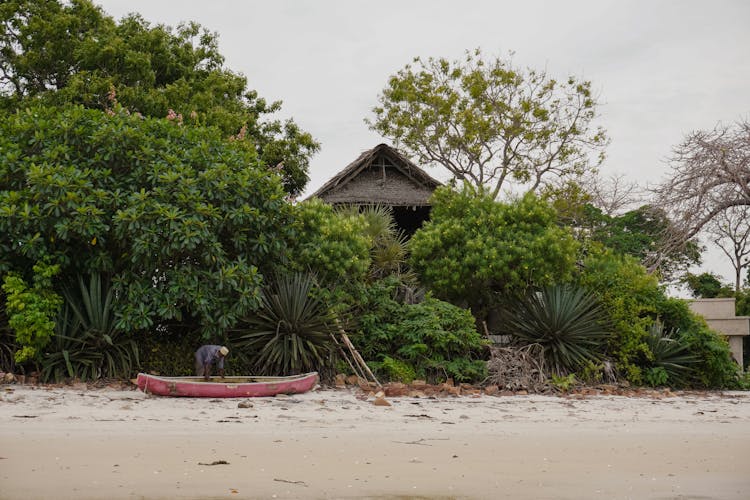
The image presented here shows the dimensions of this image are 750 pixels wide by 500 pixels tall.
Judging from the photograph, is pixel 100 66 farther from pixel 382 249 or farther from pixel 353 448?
pixel 353 448

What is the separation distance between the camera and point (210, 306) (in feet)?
37.9

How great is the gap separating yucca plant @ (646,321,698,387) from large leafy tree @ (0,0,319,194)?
11884 mm

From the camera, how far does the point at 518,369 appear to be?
13.8 m

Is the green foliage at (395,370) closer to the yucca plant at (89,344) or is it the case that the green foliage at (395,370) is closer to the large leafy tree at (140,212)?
the large leafy tree at (140,212)

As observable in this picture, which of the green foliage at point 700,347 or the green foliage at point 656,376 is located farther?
the green foliage at point 700,347

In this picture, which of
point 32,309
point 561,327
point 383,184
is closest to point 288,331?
point 32,309

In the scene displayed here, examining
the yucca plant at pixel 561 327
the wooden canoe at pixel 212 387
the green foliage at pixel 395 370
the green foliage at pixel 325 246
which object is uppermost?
the green foliage at pixel 325 246

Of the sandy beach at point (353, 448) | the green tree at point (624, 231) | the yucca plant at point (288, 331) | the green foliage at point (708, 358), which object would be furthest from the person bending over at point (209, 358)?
the green tree at point (624, 231)

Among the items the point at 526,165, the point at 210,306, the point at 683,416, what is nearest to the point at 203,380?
the point at 210,306

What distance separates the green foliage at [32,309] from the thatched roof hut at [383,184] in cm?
831

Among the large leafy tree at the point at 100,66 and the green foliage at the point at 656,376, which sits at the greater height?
the large leafy tree at the point at 100,66

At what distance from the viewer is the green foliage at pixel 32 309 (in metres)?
11.2

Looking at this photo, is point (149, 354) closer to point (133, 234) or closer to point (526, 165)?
point (133, 234)

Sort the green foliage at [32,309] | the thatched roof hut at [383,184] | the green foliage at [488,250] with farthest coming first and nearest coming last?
the thatched roof hut at [383,184] → the green foliage at [488,250] → the green foliage at [32,309]
